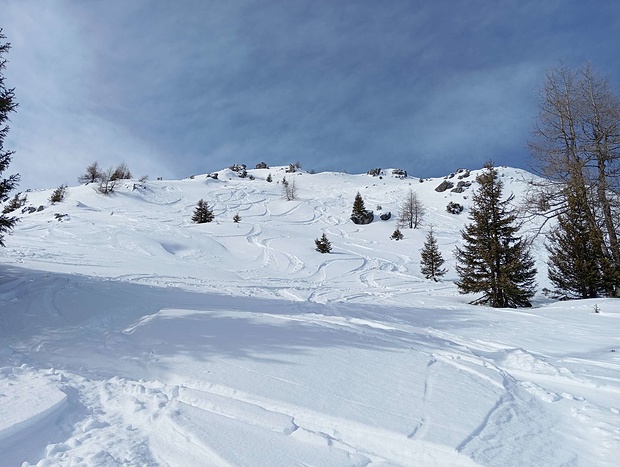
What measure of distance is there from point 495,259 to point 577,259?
10.8ft

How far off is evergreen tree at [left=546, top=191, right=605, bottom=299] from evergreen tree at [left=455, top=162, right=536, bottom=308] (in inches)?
67.0

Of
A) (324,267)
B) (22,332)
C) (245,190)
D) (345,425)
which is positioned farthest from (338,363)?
(245,190)

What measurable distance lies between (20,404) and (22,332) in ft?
9.65

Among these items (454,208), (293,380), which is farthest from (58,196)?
(454,208)

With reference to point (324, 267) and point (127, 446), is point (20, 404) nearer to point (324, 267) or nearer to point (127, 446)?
point (127, 446)

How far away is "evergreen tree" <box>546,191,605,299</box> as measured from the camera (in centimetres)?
1130

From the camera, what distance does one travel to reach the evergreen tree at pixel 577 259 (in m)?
11.3

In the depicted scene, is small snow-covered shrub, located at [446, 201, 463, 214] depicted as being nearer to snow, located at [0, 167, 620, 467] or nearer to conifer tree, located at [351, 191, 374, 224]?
conifer tree, located at [351, 191, 374, 224]

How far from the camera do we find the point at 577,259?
1165cm

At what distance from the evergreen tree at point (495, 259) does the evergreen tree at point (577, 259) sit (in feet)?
5.58

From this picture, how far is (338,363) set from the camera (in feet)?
13.8

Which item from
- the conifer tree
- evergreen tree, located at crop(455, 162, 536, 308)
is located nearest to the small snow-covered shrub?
the conifer tree

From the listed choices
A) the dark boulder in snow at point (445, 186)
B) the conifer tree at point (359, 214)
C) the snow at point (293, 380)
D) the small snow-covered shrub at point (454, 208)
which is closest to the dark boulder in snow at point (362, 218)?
the conifer tree at point (359, 214)

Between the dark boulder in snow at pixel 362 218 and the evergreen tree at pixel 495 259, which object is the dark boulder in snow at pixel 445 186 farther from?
the evergreen tree at pixel 495 259
